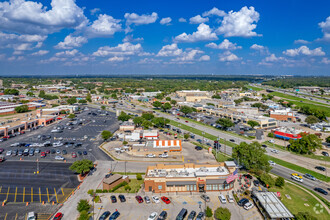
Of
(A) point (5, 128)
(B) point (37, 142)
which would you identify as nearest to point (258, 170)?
(B) point (37, 142)

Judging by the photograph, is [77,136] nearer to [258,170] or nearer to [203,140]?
[203,140]

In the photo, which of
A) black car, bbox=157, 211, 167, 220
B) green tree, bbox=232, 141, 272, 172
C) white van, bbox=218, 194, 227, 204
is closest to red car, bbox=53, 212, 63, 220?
black car, bbox=157, 211, 167, 220

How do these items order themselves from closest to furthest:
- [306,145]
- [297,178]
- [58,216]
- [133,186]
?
1. [58,216]
2. [133,186]
3. [297,178]
4. [306,145]

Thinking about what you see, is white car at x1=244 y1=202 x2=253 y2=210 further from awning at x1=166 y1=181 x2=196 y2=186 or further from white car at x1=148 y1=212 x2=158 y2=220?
white car at x1=148 y1=212 x2=158 y2=220

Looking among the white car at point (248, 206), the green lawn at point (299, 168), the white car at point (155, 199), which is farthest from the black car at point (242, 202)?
the green lawn at point (299, 168)

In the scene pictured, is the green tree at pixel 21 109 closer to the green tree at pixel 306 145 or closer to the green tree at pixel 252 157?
the green tree at pixel 252 157

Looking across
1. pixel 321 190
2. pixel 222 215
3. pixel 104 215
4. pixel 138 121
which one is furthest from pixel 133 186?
pixel 138 121

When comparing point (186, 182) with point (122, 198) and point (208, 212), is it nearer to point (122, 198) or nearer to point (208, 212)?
point (208, 212)
